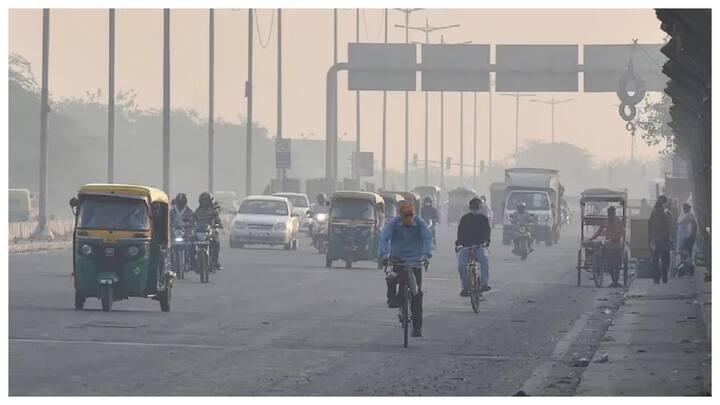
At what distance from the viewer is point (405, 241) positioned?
2277 centimetres

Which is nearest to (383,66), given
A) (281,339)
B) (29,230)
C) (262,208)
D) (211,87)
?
(211,87)

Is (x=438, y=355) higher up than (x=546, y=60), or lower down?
lower down

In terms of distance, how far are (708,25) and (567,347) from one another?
380 cm

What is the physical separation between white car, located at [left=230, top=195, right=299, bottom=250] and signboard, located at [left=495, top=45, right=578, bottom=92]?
2891cm

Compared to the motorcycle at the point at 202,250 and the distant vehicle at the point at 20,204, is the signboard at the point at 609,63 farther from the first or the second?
the motorcycle at the point at 202,250

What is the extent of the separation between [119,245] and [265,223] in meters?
31.1

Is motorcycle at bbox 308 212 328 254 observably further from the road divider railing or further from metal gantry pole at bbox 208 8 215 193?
metal gantry pole at bbox 208 8 215 193

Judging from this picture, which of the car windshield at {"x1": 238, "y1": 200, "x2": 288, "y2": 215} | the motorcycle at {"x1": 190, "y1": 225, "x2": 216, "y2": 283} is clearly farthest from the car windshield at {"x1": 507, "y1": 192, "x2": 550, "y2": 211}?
the motorcycle at {"x1": 190, "y1": 225, "x2": 216, "y2": 283}

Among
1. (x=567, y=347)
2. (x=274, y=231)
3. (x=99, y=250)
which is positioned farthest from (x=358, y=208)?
(x=567, y=347)

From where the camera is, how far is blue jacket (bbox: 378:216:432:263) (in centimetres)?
2272

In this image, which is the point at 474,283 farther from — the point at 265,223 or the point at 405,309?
the point at 265,223

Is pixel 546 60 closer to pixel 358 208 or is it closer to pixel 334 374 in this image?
pixel 358 208

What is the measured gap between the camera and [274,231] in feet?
190

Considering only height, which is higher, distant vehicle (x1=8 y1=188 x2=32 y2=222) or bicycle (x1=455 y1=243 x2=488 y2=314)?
distant vehicle (x1=8 y1=188 x2=32 y2=222)
